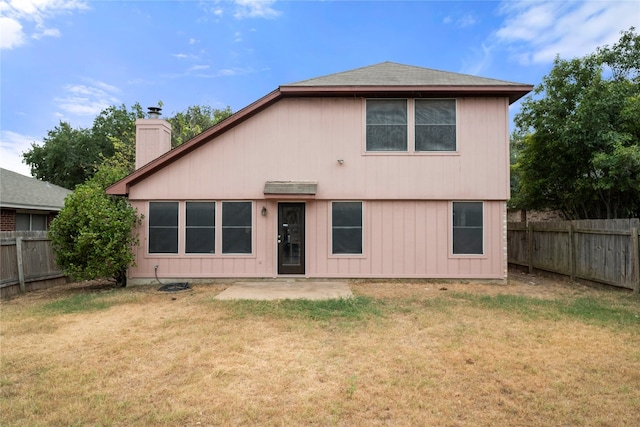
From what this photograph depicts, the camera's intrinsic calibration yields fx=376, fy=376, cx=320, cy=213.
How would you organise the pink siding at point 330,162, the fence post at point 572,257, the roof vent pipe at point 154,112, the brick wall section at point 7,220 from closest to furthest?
1. the pink siding at point 330,162
2. the fence post at point 572,257
3. the roof vent pipe at point 154,112
4. the brick wall section at point 7,220

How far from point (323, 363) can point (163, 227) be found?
287 inches

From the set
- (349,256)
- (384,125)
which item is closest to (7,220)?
(349,256)

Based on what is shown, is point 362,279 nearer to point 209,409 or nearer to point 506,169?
point 506,169

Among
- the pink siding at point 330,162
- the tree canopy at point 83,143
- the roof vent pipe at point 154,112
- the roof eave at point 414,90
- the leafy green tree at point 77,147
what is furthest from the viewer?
the leafy green tree at point 77,147

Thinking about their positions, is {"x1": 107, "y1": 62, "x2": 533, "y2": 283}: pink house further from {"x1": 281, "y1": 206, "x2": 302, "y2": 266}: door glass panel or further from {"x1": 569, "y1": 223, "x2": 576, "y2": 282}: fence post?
{"x1": 569, "y1": 223, "x2": 576, "y2": 282}: fence post

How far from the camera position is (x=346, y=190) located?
9.98 m

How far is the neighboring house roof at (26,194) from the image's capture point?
12.1 meters

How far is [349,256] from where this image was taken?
10008 mm

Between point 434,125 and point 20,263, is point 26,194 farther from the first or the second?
point 434,125

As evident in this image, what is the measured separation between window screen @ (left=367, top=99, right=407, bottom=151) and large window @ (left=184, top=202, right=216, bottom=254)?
15.1 ft

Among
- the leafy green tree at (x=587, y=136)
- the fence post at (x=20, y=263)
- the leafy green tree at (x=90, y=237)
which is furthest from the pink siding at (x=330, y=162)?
the fence post at (x=20, y=263)

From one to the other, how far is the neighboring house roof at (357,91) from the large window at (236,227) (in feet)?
6.30

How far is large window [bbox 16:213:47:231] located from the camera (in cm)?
1307

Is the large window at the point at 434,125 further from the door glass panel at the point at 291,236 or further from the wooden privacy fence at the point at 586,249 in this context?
the wooden privacy fence at the point at 586,249
